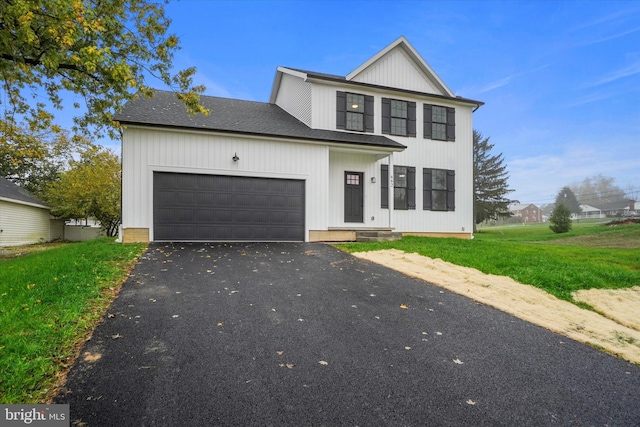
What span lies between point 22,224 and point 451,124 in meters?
25.4

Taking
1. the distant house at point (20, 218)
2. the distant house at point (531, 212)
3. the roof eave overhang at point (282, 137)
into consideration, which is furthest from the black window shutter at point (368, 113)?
the distant house at point (531, 212)

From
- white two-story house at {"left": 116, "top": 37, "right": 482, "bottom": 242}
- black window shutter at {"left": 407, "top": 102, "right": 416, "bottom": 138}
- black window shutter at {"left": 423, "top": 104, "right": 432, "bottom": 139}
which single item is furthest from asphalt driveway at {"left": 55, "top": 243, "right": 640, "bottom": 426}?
black window shutter at {"left": 423, "top": 104, "right": 432, "bottom": 139}

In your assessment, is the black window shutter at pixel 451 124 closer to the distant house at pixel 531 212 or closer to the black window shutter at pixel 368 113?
the black window shutter at pixel 368 113

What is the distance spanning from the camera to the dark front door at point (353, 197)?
12781 millimetres

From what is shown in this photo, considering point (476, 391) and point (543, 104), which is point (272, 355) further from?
point (543, 104)

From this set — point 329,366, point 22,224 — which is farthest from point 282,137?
point 22,224

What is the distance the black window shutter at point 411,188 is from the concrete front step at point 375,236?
2.64m

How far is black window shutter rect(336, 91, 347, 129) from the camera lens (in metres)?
12.8

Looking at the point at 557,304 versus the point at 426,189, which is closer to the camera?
the point at 557,304

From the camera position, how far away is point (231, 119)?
11.3 meters

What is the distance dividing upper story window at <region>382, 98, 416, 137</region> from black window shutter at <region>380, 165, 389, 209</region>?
1.65 m

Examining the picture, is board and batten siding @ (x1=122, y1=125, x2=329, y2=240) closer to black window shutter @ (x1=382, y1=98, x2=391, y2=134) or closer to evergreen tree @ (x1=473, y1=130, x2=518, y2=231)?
black window shutter @ (x1=382, y1=98, x2=391, y2=134)

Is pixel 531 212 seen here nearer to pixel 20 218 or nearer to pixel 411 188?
pixel 411 188

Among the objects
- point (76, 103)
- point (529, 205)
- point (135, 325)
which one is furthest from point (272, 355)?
point (529, 205)
